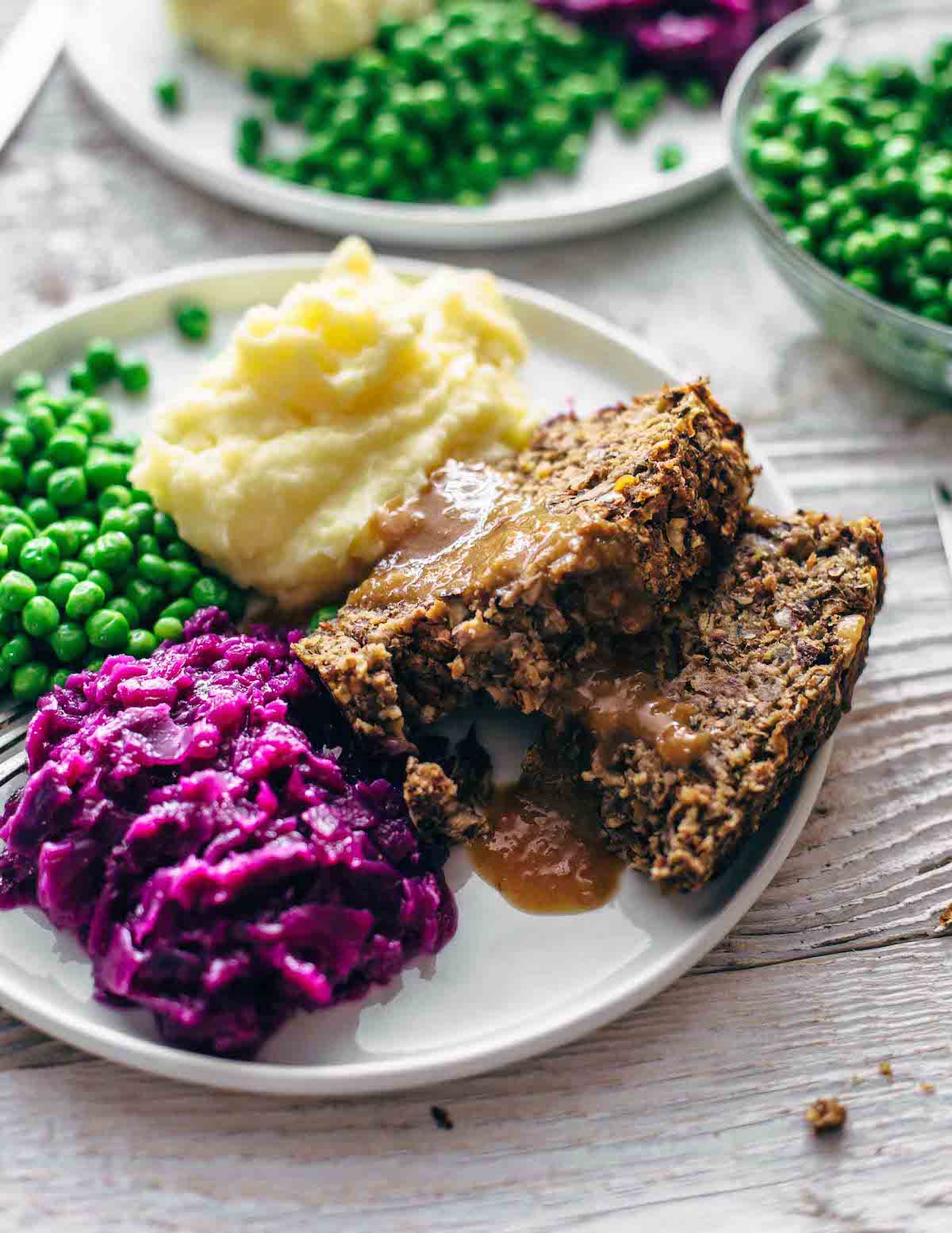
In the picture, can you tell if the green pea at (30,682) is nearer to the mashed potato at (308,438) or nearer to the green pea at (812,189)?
the mashed potato at (308,438)

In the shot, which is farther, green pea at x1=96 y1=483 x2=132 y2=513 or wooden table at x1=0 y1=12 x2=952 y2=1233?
green pea at x1=96 y1=483 x2=132 y2=513

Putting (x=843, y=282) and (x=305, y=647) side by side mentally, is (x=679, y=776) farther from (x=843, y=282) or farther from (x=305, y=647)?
(x=843, y=282)

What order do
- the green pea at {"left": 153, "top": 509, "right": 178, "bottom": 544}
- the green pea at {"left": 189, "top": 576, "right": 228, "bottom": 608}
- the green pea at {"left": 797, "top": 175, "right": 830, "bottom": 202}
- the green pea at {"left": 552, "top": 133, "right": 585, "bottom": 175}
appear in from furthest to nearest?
the green pea at {"left": 552, "top": 133, "right": 585, "bottom": 175}
the green pea at {"left": 797, "top": 175, "right": 830, "bottom": 202}
the green pea at {"left": 153, "top": 509, "right": 178, "bottom": 544}
the green pea at {"left": 189, "top": 576, "right": 228, "bottom": 608}

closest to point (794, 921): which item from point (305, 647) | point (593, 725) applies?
point (593, 725)

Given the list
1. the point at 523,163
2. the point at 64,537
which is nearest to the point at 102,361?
the point at 64,537

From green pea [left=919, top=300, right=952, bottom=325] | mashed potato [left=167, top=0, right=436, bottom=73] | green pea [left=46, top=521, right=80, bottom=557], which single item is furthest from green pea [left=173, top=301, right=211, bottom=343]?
green pea [left=919, top=300, right=952, bottom=325]

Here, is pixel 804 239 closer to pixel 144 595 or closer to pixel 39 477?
pixel 144 595

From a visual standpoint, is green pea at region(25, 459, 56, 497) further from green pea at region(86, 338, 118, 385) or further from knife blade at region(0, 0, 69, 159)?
knife blade at region(0, 0, 69, 159)

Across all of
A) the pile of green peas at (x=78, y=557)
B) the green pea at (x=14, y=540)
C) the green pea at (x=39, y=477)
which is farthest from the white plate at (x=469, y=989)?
the green pea at (x=39, y=477)
